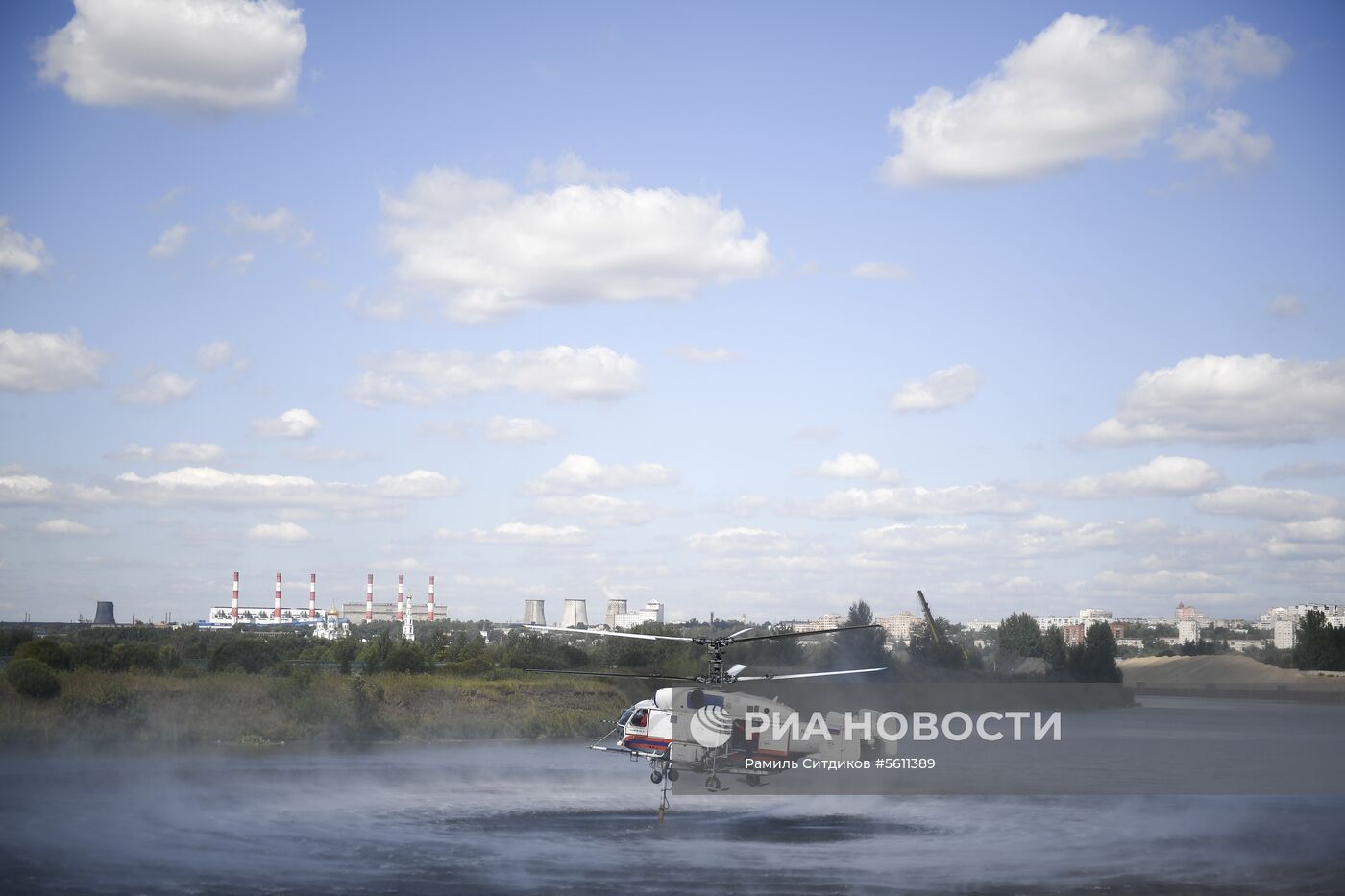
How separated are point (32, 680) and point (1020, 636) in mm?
84012

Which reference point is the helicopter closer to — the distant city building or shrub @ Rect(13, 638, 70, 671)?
shrub @ Rect(13, 638, 70, 671)

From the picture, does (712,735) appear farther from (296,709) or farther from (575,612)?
(575,612)

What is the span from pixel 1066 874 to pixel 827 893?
23.5 ft

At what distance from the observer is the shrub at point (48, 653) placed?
197ft

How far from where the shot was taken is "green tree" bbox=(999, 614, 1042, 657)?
361 ft

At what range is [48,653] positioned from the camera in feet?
199

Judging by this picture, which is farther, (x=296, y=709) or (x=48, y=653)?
(x=48, y=653)

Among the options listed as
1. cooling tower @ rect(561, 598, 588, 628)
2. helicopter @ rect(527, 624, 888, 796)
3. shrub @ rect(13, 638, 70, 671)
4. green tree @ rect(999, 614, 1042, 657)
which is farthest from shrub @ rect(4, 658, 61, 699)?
cooling tower @ rect(561, 598, 588, 628)

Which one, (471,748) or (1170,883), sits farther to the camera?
(471,748)

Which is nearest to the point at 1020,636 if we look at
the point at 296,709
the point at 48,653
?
the point at 296,709

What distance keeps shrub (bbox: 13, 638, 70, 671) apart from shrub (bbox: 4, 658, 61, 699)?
18.4ft

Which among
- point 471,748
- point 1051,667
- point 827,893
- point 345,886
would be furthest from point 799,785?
point 1051,667

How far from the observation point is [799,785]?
47844 mm

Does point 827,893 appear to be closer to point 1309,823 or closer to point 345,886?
point 345,886
